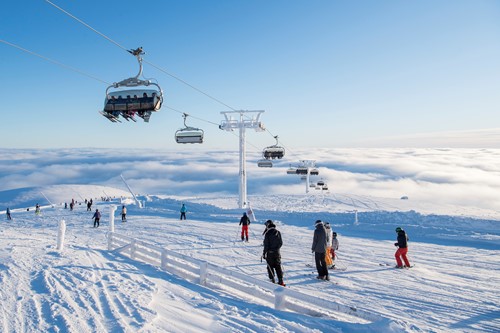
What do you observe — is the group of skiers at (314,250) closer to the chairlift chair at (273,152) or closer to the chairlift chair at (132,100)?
the chairlift chair at (132,100)

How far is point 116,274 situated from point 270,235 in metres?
4.16

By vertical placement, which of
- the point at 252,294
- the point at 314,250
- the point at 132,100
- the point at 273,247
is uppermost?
the point at 132,100

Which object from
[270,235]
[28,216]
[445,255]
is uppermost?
[270,235]

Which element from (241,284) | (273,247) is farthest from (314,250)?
(241,284)

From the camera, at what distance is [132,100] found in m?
10.2

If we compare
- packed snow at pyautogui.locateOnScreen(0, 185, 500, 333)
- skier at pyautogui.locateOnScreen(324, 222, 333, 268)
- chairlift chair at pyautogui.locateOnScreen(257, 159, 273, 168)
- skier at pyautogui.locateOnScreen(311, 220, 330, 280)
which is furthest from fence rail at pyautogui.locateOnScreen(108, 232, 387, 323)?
chairlift chair at pyautogui.locateOnScreen(257, 159, 273, 168)

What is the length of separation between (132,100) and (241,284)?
6.43 meters

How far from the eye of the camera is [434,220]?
19406mm

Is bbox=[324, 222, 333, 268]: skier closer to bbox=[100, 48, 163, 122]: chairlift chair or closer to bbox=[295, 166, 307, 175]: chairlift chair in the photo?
bbox=[100, 48, 163, 122]: chairlift chair

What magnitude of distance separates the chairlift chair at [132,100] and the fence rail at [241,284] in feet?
14.2

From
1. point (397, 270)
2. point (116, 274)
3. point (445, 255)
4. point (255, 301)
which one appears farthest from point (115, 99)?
point (445, 255)

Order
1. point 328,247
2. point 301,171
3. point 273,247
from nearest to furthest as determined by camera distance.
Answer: point 273,247, point 328,247, point 301,171

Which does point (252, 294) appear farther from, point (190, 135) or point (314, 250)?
point (190, 135)

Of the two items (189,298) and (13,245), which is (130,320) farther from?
(13,245)
